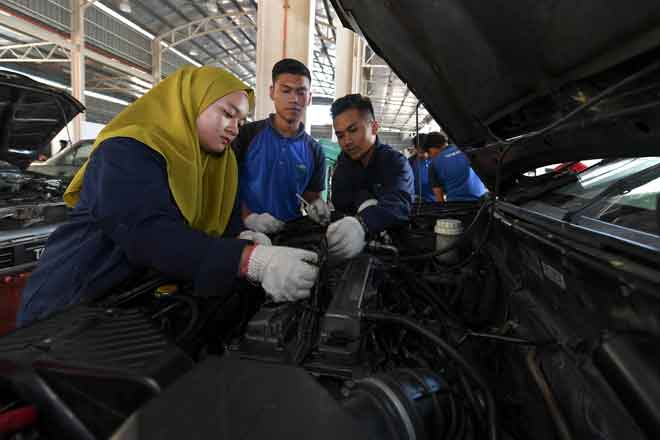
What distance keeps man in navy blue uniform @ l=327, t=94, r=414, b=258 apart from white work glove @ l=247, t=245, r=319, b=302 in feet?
2.07

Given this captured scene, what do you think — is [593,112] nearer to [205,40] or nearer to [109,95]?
[205,40]

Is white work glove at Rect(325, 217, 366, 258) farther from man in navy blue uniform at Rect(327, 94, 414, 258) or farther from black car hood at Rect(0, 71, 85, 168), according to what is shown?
black car hood at Rect(0, 71, 85, 168)

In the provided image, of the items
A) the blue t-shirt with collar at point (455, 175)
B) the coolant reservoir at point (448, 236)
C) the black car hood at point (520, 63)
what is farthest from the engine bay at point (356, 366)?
the blue t-shirt with collar at point (455, 175)

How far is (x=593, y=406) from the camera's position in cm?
48

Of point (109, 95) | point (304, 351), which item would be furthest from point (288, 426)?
point (109, 95)

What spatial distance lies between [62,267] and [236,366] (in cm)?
79

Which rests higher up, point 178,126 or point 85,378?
point 178,126

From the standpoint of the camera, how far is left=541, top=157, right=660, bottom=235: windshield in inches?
27.3

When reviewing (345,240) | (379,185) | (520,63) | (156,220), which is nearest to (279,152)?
(379,185)

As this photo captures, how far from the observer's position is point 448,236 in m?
1.42

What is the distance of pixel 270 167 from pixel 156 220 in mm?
1182

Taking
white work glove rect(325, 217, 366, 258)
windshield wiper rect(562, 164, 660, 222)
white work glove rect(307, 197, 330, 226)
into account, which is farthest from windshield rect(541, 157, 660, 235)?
white work glove rect(307, 197, 330, 226)

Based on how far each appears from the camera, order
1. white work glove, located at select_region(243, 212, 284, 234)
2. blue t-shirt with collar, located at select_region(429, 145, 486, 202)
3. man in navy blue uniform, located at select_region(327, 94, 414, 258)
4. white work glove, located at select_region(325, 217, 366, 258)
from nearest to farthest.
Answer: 1. white work glove, located at select_region(325, 217, 366, 258)
2. man in navy blue uniform, located at select_region(327, 94, 414, 258)
3. white work glove, located at select_region(243, 212, 284, 234)
4. blue t-shirt with collar, located at select_region(429, 145, 486, 202)

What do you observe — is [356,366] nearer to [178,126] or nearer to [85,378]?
[85,378]
